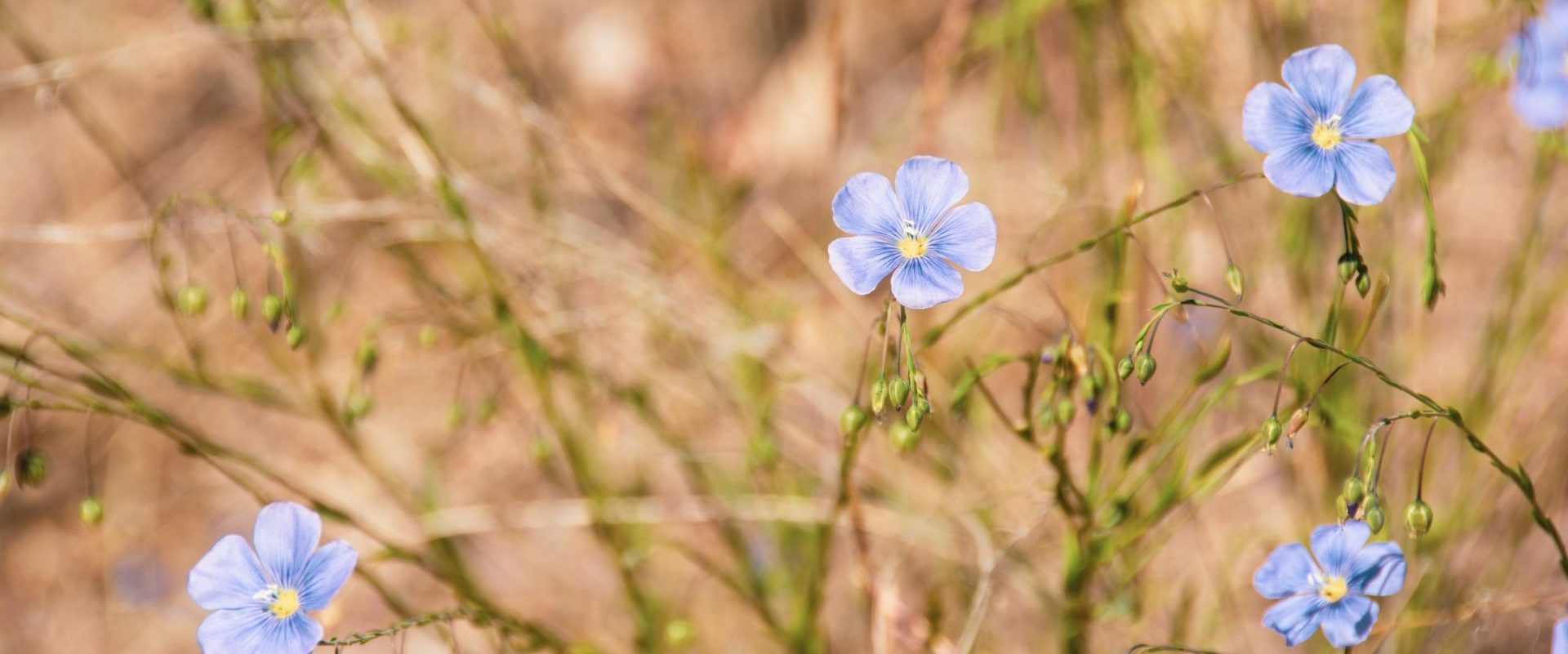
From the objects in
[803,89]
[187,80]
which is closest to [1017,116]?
[803,89]

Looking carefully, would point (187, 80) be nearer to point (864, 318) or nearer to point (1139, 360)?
point (864, 318)

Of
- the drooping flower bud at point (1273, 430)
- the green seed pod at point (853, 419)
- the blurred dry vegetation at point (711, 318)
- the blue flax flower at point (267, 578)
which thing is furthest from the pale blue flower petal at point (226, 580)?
the drooping flower bud at point (1273, 430)

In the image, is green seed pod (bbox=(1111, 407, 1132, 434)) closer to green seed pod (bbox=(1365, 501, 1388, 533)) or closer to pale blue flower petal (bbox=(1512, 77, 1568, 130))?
green seed pod (bbox=(1365, 501, 1388, 533))

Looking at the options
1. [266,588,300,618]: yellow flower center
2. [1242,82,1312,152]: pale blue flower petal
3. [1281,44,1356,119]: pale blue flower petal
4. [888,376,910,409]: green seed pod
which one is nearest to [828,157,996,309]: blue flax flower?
[888,376,910,409]: green seed pod

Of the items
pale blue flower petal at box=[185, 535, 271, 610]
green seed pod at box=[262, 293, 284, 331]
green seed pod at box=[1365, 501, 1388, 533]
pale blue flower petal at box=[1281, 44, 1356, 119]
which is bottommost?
pale blue flower petal at box=[185, 535, 271, 610]

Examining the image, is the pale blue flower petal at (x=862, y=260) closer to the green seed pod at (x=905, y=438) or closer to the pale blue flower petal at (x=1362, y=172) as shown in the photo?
the green seed pod at (x=905, y=438)

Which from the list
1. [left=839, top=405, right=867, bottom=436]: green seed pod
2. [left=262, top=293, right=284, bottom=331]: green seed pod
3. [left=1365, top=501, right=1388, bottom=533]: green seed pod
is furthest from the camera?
[left=262, top=293, right=284, bottom=331]: green seed pod

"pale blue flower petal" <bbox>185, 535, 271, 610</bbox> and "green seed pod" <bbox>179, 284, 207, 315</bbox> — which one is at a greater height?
"green seed pod" <bbox>179, 284, 207, 315</bbox>
